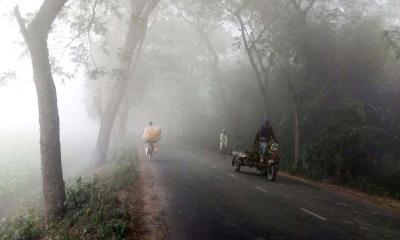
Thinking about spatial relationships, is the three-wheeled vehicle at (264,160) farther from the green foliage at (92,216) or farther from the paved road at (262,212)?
the green foliage at (92,216)

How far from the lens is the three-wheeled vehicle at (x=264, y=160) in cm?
1789

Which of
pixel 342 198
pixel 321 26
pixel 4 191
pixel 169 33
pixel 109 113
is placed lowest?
pixel 4 191

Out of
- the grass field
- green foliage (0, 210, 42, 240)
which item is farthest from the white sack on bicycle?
green foliage (0, 210, 42, 240)

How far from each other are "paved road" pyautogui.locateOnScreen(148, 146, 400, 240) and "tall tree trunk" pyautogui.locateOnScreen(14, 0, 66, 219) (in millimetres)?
2930

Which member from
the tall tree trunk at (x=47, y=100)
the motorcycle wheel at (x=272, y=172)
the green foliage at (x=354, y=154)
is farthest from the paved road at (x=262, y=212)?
the green foliage at (x=354, y=154)

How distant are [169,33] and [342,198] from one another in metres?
34.0

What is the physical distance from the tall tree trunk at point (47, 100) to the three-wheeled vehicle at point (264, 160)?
8.55 metres

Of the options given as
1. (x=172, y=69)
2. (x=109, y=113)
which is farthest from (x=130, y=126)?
(x=109, y=113)

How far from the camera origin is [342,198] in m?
15.0

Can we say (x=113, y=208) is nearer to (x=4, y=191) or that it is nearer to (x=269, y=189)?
(x=269, y=189)

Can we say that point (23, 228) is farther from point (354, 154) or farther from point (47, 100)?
point (354, 154)

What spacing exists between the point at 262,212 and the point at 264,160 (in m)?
7.88

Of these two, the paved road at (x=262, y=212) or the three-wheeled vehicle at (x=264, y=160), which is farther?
the three-wheeled vehicle at (x=264, y=160)

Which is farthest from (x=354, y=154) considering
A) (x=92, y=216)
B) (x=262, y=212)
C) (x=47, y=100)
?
(x=92, y=216)
